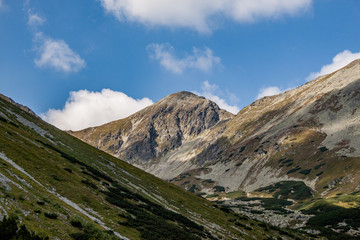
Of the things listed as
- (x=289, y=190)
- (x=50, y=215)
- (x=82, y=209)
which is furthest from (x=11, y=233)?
(x=289, y=190)

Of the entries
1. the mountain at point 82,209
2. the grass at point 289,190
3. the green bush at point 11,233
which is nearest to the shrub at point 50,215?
the mountain at point 82,209

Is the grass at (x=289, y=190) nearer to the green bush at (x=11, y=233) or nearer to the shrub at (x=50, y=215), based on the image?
the shrub at (x=50, y=215)

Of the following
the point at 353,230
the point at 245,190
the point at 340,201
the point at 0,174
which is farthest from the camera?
the point at 245,190

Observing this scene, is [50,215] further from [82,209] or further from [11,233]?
[11,233]

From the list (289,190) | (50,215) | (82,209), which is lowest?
(82,209)

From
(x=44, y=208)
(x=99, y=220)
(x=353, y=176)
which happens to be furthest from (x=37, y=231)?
(x=353, y=176)

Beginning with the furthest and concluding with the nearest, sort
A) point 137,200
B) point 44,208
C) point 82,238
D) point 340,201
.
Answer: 1. point 340,201
2. point 137,200
3. point 44,208
4. point 82,238

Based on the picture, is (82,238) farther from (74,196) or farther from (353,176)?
(353,176)

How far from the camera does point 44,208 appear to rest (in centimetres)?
2183

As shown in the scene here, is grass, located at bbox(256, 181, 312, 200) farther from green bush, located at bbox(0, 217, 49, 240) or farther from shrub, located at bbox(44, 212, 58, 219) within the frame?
green bush, located at bbox(0, 217, 49, 240)

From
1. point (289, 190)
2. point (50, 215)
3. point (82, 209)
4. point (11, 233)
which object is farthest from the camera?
point (289, 190)

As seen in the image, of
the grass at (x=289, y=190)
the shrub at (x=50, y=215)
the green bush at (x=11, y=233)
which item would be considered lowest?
the shrub at (x=50, y=215)

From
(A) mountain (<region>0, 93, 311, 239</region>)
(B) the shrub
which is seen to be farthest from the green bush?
(B) the shrub

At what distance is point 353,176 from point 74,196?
14241 centimetres
